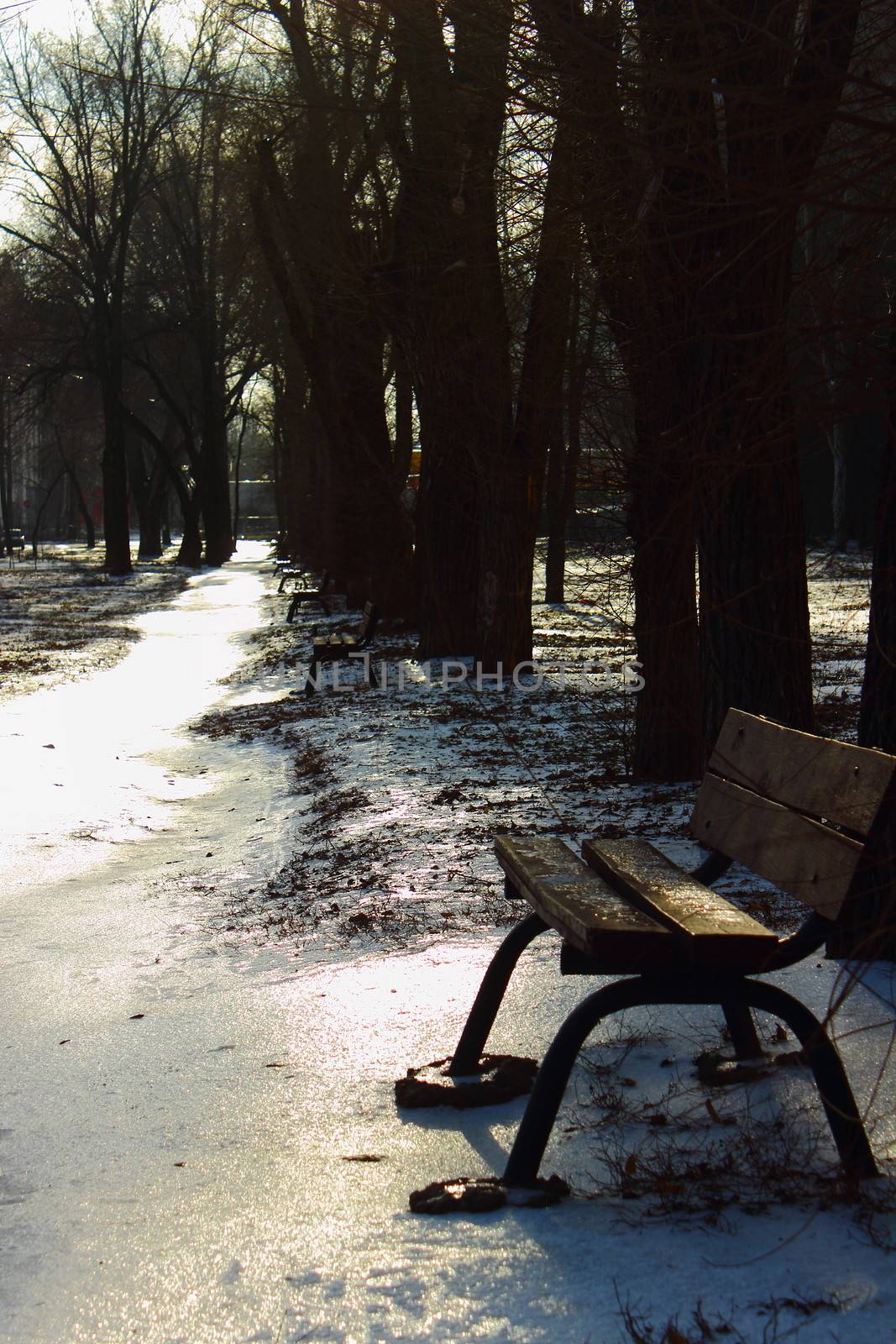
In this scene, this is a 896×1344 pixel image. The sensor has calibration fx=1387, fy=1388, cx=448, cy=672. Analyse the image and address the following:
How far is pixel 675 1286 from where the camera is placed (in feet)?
9.01

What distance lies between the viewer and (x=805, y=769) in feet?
11.6

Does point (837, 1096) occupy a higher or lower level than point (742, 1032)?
higher

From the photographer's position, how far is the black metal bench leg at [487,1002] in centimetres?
394

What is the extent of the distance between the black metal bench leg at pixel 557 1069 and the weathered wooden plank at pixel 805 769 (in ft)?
2.11

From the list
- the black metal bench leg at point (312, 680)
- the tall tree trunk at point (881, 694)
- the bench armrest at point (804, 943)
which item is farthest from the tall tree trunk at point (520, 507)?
the bench armrest at point (804, 943)

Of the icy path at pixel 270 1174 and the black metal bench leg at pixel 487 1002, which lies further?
the black metal bench leg at pixel 487 1002

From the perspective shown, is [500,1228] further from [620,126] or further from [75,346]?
[75,346]

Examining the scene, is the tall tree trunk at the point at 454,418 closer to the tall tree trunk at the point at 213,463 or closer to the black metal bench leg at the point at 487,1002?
the black metal bench leg at the point at 487,1002

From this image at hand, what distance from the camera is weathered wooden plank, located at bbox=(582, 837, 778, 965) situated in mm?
3059

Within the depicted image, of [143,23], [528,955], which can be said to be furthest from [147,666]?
[143,23]

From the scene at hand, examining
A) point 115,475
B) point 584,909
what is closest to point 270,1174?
point 584,909

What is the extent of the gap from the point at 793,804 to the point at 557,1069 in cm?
96

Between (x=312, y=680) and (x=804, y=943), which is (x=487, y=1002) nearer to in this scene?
(x=804, y=943)

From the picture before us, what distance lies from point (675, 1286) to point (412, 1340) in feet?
1.75
